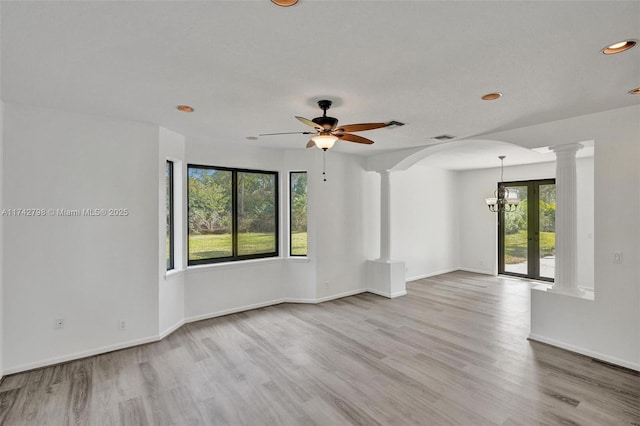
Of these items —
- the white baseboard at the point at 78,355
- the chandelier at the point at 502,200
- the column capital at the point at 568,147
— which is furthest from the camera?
the chandelier at the point at 502,200

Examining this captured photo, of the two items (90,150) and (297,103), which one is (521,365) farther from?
(90,150)

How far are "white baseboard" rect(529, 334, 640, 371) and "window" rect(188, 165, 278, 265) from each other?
4044 millimetres

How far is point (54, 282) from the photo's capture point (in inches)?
130

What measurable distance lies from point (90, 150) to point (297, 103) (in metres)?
2.46

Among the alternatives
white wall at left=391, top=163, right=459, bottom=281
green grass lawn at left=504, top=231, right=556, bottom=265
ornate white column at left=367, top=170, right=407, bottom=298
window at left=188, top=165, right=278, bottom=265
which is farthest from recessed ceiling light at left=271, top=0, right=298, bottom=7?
green grass lawn at left=504, top=231, right=556, bottom=265

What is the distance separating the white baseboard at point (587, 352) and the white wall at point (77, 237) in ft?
16.0

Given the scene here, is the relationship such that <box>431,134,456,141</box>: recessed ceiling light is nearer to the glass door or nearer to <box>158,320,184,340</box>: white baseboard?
the glass door

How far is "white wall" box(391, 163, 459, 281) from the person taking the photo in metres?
7.02

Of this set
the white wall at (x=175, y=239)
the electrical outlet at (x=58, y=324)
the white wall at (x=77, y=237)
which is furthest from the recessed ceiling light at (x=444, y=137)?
the electrical outlet at (x=58, y=324)

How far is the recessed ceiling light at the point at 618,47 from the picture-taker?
1.96m

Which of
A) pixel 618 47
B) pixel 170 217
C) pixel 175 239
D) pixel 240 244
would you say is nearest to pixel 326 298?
pixel 240 244

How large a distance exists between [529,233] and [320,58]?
7257 millimetres

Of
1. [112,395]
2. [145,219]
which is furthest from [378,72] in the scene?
[112,395]

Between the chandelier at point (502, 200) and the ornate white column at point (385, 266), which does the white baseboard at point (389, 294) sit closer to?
the ornate white column at point (385, 266)
